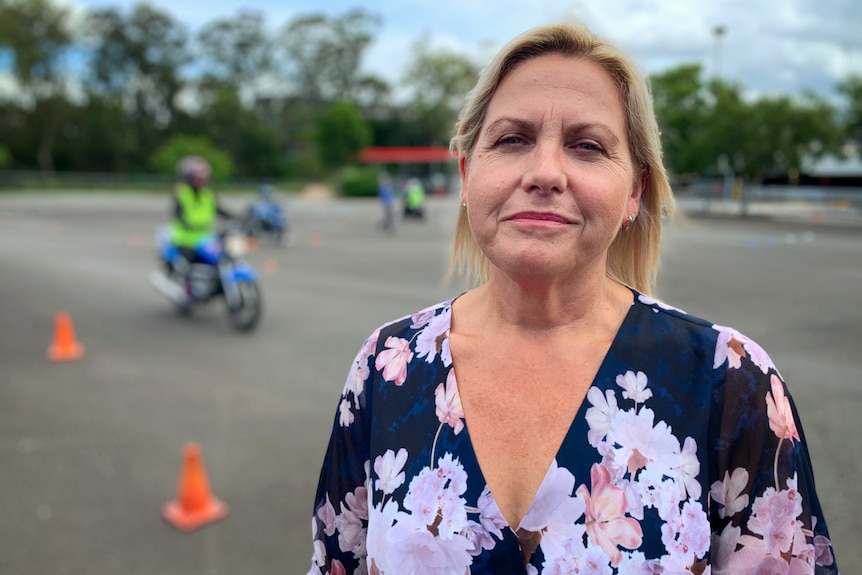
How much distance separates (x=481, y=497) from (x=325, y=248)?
16861 mm

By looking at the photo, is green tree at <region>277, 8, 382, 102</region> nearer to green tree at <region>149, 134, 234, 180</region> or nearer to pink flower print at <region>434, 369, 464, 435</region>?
green tree at <region>149, 134, 234, 180</region>

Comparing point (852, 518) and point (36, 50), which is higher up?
point (36, 50)

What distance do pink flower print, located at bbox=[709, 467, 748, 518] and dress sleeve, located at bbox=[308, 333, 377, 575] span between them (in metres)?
0.71

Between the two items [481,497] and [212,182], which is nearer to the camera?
[481,497]

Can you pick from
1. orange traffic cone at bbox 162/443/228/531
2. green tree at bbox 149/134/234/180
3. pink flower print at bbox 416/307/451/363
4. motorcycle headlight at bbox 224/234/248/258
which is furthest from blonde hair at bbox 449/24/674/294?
green tree at bbox 149/134/234/180

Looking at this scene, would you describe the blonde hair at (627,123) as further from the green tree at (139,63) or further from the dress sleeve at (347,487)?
the green tree at (139,63)

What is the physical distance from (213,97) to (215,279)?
6761 centimetres

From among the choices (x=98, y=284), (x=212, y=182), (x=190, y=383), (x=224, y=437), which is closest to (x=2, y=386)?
(x=190, y=383)

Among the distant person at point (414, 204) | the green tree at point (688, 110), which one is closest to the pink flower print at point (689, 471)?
the green tree at point (688, 110)

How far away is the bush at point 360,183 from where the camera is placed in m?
50.6

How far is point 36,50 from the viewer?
5459 cm

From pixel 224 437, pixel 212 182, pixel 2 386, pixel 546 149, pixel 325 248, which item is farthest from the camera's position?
pixel 212 182

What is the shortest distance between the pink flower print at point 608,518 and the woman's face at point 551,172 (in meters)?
0.41

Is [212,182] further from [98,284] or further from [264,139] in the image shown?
[98,284]
